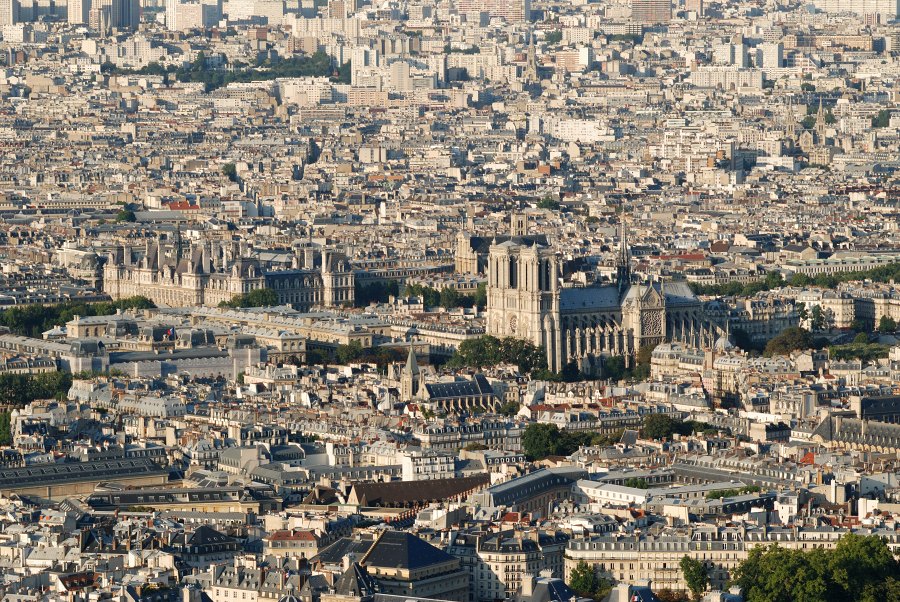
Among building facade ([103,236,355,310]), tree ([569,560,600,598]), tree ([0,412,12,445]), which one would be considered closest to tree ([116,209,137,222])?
building facade ([103,236,355,310])

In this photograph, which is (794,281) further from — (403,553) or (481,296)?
(403,553)

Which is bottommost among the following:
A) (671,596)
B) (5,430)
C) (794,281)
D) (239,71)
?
(239,71)

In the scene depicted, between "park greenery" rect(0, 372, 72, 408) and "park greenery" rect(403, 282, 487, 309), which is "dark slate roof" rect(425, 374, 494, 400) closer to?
"park greenery" rect(0, 372, 72, 408)

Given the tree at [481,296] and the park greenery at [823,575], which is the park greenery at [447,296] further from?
the park greenery at [823,575]

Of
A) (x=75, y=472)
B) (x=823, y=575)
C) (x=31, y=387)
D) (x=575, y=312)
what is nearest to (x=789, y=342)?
(x=575, y=312)

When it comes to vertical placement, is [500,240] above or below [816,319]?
above

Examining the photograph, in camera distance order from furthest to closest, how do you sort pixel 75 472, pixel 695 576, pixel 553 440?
pixel 553 440
pixel 75 472
pixel 695 576

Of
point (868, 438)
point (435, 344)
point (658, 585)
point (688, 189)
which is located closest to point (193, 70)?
point (688, 189)
